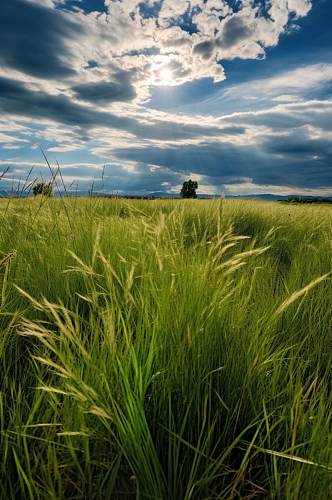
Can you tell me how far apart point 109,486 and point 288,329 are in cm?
107

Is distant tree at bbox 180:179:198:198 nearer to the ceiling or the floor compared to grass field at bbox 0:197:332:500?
nearer to the ceiling

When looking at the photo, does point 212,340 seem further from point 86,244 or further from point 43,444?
point 86,244

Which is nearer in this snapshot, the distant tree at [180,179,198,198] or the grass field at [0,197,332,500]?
the grass field at [0,197,332,500]

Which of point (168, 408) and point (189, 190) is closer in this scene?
point (168, 408)

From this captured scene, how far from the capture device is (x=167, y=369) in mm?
1031

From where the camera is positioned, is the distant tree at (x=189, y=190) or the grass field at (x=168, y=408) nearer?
the grass field at (x=168, y=408)

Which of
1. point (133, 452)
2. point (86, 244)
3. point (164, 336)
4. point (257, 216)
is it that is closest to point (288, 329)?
point (164, 336)

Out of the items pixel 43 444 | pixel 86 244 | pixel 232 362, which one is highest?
pixel 86 244

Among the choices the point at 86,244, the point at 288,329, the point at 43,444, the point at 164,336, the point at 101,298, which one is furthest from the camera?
the point at 86,244

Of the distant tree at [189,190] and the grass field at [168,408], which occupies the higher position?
the distant tree at [189,190]

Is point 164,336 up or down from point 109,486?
up

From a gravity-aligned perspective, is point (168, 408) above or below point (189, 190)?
below

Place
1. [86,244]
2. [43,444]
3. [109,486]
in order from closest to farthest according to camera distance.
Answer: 1. [109,486]
2. [43,444]
3. [86,244]

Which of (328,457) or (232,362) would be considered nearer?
(328,457)
